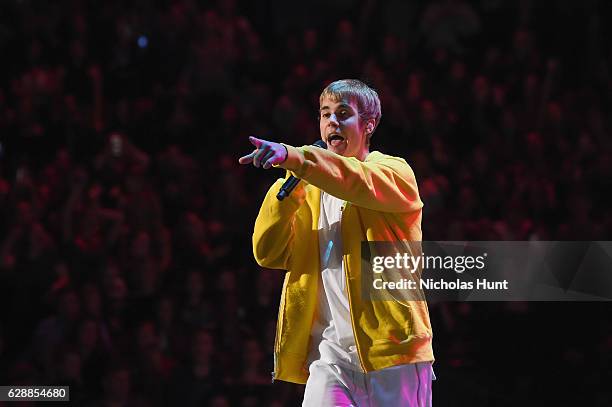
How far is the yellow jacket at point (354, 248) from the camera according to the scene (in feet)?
13.4

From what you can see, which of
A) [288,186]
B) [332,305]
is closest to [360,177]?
[288,186]

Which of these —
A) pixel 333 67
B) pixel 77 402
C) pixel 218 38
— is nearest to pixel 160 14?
pixel 218 38

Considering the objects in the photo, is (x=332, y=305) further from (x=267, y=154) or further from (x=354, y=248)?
(x=267, y=154)

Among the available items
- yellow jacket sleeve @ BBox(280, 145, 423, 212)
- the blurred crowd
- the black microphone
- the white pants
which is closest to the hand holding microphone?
yellow jacket sleeve @ BBox(280, 145, 423, 212)

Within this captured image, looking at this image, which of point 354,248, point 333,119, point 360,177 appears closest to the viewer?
point 360,177

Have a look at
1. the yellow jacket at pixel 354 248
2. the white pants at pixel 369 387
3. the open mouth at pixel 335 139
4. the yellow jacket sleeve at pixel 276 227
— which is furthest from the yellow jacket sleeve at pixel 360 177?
the white pants at pixel 369 387

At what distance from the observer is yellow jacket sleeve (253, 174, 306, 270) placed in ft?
13.9

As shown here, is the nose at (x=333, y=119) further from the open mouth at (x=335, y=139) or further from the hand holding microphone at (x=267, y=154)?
the hand holding microphone at (x=267, y=154)

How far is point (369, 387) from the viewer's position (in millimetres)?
4227

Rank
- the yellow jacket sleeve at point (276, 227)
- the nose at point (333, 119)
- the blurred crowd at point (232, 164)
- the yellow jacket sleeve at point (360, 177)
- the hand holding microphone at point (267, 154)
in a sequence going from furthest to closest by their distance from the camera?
the blurred crowd at point (232, 164), the nose at point (333, 119), the yellow jacket sleeve at point (276, 227), the yellow jacket sleeve at point (360, 177), the hand holding microphone at point (267, 154)

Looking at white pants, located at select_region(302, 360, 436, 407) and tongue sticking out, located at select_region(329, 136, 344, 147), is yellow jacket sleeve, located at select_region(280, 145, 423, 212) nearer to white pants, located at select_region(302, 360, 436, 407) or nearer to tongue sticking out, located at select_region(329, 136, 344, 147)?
tongue sticking out, located at select_region(329, 136, 344, 147)

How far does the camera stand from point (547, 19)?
11.4 metres

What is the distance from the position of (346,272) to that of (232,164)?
16.0 ft

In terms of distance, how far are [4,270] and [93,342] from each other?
1.00 meters
